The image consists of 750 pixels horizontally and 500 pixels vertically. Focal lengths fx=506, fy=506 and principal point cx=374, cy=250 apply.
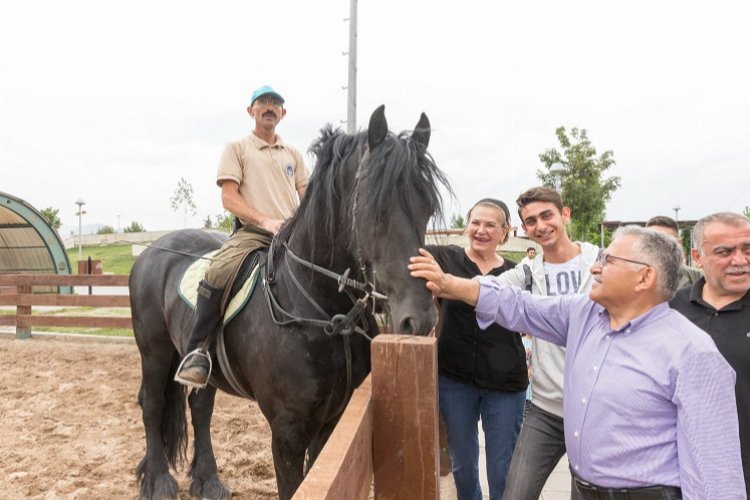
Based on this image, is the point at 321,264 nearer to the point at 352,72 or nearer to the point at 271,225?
the point at 271,225

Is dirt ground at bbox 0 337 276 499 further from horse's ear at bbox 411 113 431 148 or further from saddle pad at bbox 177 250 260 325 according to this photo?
horse's ear at bbox 411 113 431 148

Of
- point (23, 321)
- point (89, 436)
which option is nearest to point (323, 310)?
point (89, 436)

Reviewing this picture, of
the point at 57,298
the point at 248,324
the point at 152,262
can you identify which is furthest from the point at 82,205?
the point at 248,324

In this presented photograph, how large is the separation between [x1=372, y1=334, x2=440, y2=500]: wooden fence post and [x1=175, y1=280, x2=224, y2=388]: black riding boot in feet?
5.90

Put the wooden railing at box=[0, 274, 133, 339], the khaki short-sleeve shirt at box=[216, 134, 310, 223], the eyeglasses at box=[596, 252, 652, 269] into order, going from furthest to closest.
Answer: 1. the wooden railing at box=[0, 274, 133, 339]
2. the khaki short-sleeve shirt at box=[216, 134, 310, 223]
3. the eyeglasses at box=[596, 252, 652, 269]

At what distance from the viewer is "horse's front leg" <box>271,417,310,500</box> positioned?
260 cm

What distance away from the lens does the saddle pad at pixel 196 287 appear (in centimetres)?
295

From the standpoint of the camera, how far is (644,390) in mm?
1591

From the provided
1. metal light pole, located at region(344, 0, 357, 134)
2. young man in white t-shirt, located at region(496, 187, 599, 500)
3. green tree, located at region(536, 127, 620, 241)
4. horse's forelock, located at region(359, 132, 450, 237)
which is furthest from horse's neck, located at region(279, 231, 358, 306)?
green tree, located at region(536, 127, 620, 241)

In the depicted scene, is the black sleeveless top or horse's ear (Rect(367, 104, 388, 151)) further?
the black sleeveless top

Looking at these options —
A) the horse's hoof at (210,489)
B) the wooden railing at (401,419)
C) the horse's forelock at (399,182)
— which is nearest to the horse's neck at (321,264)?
the horse's forelock at (399,182)

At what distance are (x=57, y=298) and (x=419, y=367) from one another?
11077mm

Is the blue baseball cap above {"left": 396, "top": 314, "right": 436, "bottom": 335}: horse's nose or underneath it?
above

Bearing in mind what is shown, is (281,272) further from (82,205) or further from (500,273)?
(82,205)
